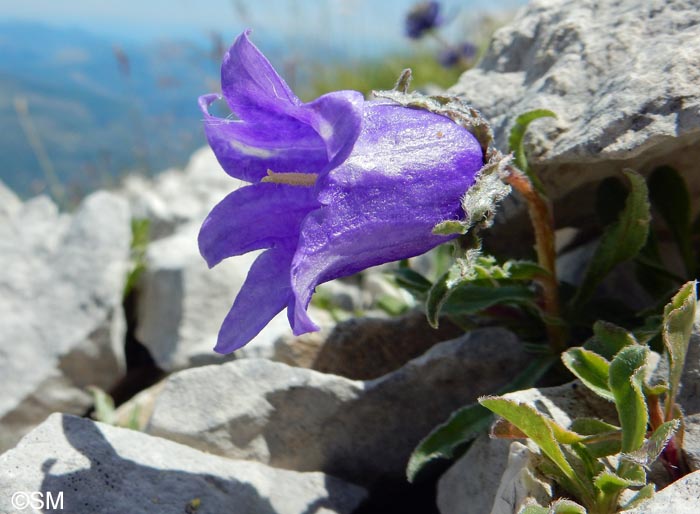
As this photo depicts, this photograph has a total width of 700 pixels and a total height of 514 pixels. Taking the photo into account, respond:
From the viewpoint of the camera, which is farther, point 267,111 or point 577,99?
point 577,99

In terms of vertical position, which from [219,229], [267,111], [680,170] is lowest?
[680,170]

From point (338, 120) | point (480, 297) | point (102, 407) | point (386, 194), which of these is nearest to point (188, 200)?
point (102, 407)

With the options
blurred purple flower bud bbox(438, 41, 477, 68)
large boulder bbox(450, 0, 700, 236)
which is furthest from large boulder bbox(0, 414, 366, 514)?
blurred purple flower bud bbox(438, 41, 477, 68)

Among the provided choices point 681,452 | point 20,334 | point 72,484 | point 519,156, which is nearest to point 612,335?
point 681,452

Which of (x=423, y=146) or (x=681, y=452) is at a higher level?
(x=423, y=146)

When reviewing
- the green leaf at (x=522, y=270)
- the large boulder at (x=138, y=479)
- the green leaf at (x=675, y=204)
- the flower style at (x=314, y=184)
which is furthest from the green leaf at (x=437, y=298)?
the green leaf at (x=675, y=204)

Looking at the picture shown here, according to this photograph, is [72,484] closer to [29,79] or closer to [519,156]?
[519,156]
